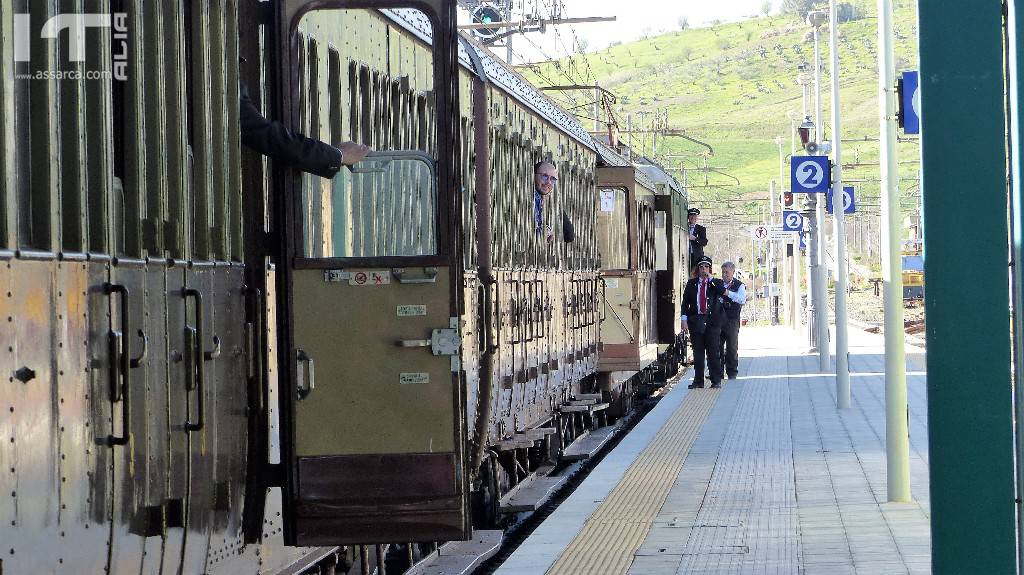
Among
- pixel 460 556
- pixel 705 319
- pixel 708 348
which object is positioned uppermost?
pixel 705 319

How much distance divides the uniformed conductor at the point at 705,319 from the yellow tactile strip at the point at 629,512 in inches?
229

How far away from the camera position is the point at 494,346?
34.0 ft

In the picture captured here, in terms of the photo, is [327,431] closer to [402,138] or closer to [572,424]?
[402,138]

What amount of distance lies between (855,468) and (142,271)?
9004 millimetres

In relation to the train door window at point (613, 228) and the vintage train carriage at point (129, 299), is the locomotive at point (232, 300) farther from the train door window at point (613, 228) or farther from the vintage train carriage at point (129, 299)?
the train door window at point (613, 228)

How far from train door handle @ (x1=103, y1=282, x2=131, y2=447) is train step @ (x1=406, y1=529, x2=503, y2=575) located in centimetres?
399

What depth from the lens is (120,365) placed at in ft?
15.5

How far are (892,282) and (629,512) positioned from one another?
2295 millimetres

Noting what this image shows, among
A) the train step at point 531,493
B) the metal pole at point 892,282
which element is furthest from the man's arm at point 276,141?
the train step at point 531,493

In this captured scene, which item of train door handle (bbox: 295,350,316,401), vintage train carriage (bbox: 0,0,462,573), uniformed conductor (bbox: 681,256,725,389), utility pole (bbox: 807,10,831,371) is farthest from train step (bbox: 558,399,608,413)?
train door handle (bbox: 295,350,316,401)

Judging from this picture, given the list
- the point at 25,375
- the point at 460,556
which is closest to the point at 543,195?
the point at 460,556

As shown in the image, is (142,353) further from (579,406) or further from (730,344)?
(730,344)

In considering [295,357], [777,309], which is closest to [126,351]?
[295,357]

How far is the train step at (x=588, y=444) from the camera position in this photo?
15.2 m
